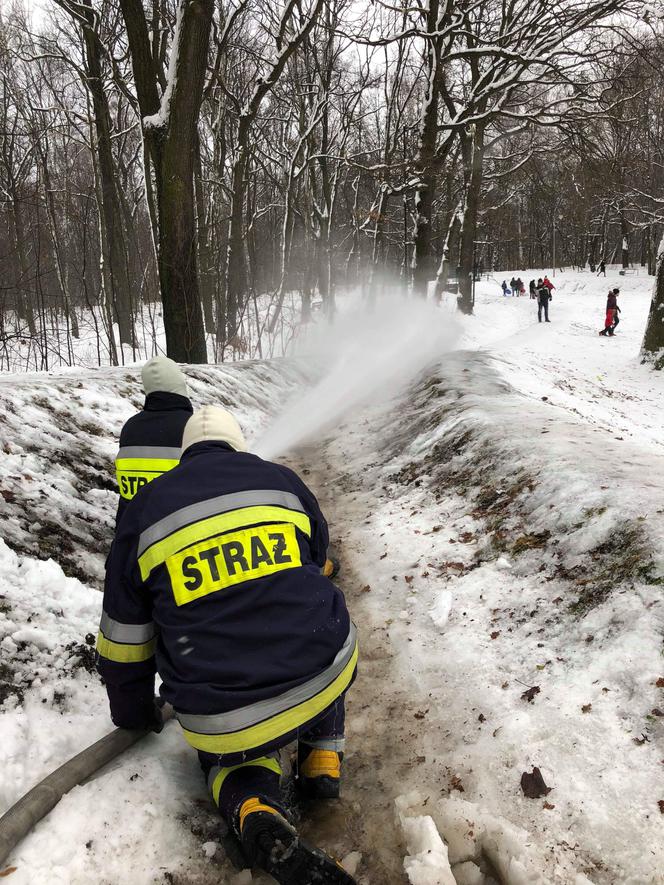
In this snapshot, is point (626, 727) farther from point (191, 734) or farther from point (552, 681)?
point (191, 734)

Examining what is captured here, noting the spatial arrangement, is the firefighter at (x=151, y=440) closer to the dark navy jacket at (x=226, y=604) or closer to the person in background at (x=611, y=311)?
the dark navy jacket at (x=226, y=604)

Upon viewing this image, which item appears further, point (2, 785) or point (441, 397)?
point (441, 397)

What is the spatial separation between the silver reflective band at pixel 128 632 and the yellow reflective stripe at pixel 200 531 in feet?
0.85

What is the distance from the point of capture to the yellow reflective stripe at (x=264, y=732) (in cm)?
198

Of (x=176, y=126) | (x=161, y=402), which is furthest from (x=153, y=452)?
(x=176, y=126)

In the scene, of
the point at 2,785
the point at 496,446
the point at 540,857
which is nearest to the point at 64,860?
the point at 2,785

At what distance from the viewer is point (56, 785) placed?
2.12 metres

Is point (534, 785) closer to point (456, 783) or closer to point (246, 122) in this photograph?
point (456, 783)

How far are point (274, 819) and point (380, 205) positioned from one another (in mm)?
20121

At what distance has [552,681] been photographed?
9.37 feet

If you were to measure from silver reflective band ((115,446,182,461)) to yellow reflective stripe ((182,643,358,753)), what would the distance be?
1966mm

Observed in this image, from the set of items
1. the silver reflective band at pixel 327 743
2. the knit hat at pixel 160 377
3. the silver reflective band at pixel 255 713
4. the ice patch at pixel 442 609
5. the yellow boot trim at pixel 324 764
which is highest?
the knit hat at pixel 160 377

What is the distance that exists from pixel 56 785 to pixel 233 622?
97 cm

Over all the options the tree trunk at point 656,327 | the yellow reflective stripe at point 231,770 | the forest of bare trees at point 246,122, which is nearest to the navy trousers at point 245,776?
the yellow reflective stripe at point 231,770
